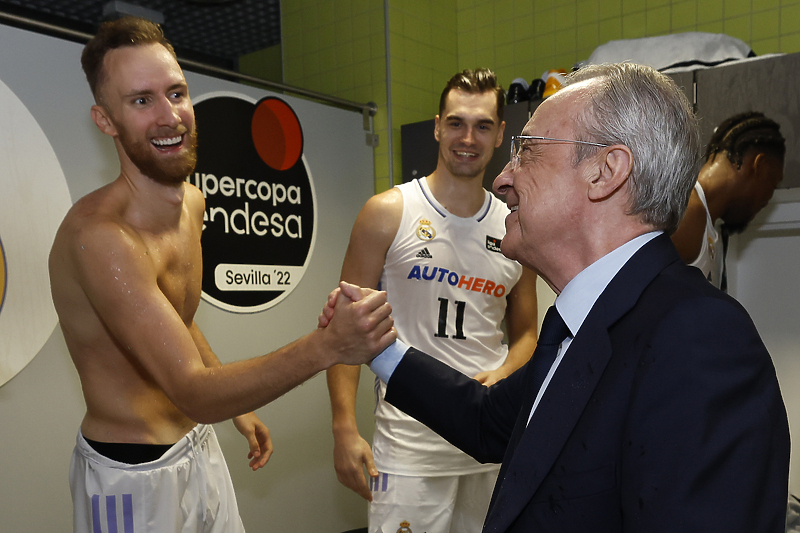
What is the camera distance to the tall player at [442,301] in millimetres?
1854

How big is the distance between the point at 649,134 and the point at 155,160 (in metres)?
1.08

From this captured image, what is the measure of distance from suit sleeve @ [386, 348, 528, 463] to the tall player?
62 cm

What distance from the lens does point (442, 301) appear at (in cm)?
195

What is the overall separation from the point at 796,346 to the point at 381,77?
2.27 meters

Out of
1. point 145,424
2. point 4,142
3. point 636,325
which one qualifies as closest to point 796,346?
point 636,325

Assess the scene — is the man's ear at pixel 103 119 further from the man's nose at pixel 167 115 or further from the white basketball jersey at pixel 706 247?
the white basketball jersey at pixel 706 247

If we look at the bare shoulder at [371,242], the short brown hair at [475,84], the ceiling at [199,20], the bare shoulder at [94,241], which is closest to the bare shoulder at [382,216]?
the bare shoulder at [371,242]

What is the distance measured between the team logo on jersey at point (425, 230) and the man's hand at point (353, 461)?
623 mm

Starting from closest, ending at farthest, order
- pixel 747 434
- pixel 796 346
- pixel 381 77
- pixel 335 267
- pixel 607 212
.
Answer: pixel 747 434, pixel 607 212, pixel 796 346, pixel 335 267, pixel 381 77

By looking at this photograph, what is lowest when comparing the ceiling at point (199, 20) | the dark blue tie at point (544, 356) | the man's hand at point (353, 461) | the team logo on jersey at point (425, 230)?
the man's hand at point (353, 461)

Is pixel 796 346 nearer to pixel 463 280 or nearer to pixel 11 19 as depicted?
pixel 463 280

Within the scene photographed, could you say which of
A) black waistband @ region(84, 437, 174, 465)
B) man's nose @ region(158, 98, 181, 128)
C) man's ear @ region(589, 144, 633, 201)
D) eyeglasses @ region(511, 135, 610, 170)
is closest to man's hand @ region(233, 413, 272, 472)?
black waistband @ region(84, 437, 174, 465)

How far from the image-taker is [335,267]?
9.91 feet

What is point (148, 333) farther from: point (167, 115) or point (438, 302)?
point (438, 302)
